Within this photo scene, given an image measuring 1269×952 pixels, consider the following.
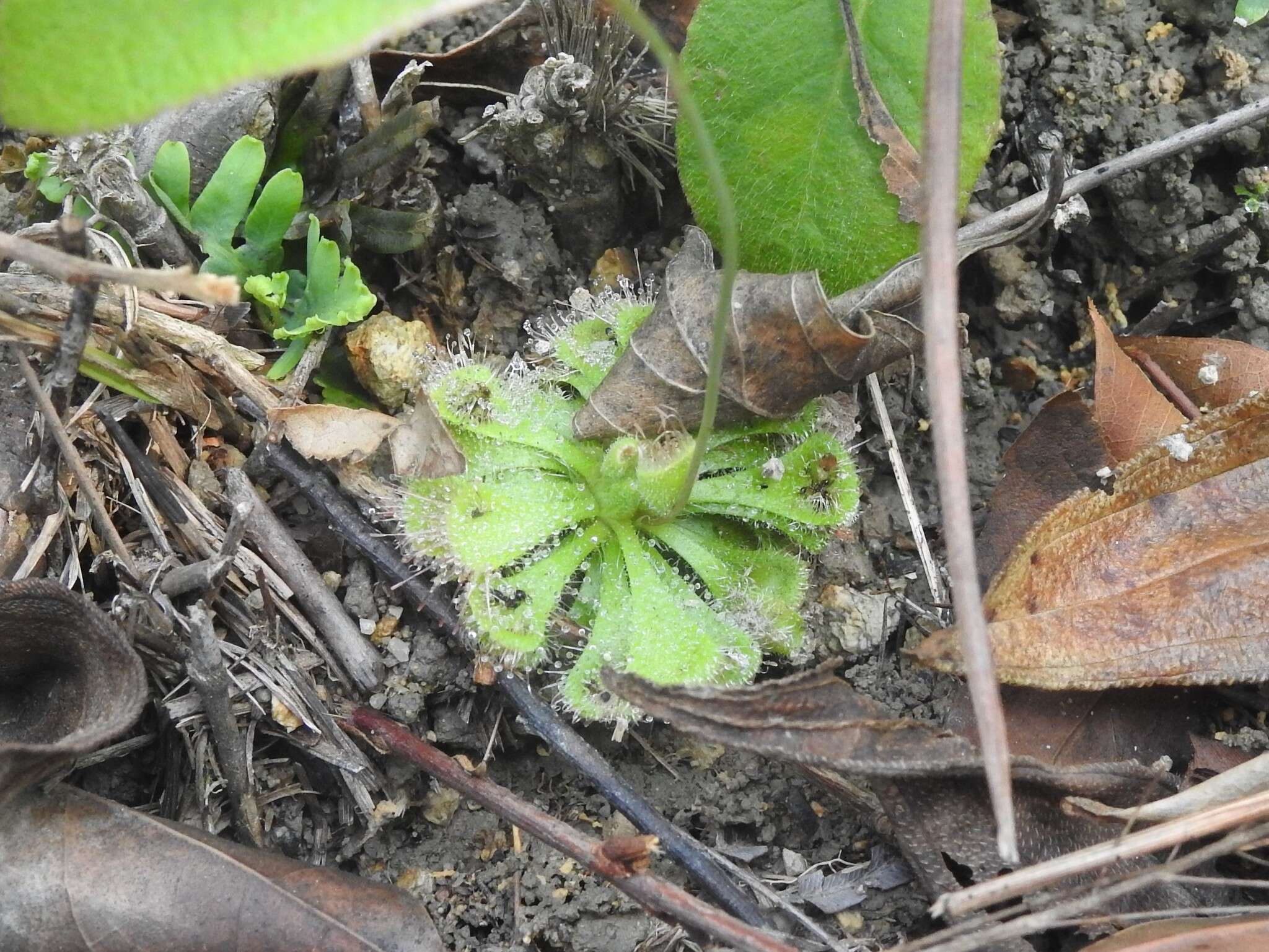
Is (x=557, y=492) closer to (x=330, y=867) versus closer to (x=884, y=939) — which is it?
(x=330, y=867)

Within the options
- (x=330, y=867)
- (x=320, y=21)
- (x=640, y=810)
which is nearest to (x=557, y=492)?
(x=640, y=810)

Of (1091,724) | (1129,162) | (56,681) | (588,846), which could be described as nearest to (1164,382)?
(1129,162)

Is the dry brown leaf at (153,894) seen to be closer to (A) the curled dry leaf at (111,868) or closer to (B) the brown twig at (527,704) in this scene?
(A) the curled dry leaf at (111,868)

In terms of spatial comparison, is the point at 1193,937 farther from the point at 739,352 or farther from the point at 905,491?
the point at 739,352

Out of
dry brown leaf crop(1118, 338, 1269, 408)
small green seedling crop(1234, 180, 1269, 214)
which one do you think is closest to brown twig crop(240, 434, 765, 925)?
dry brown leaf crop(1118, 338, 1269, 408)

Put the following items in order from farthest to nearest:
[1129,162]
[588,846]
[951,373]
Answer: [1129,162] < [588,846] < [951,373]

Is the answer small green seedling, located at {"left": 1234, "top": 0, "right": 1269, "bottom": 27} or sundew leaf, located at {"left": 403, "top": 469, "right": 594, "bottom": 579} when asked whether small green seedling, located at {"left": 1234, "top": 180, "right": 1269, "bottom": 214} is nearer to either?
small green seedling, located at {"left": 1234, "top": 0, "right": 1269, "bottom": 27}

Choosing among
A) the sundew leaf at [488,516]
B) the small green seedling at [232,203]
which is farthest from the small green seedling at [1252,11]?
the small green seedling at [232,203]
